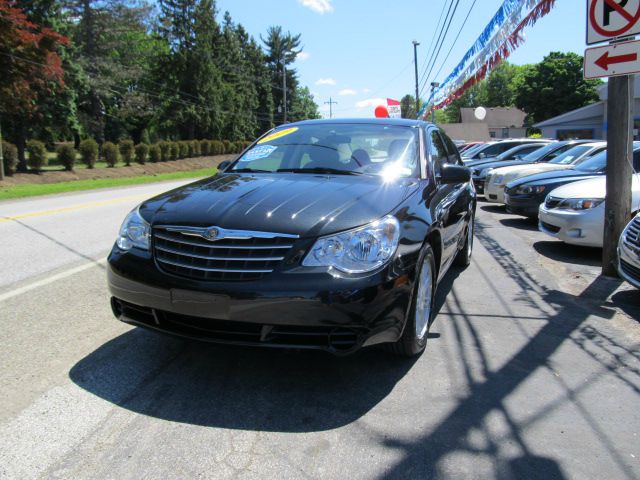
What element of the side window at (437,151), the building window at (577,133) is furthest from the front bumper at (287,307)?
the building window at (577,133)

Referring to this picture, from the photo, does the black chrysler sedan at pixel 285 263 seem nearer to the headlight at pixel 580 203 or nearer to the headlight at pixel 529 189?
the headlight at pixel 580 203

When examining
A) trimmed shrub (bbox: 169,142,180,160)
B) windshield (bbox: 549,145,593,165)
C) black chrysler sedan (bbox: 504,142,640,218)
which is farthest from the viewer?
trimmed shrub (bbox: 169,142,180,160)

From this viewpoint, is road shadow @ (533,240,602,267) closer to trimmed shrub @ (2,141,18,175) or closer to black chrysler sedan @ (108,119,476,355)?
black chrysler sedan @ (108,119,476,355)

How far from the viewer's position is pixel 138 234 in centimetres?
327

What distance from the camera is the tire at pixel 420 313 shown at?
10.7 feet

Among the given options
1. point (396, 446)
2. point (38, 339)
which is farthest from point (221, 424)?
point (38, 339)

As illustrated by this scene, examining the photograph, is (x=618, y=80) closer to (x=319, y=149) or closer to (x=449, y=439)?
(x=319, y=149)

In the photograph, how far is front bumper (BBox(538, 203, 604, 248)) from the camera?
22.4ft

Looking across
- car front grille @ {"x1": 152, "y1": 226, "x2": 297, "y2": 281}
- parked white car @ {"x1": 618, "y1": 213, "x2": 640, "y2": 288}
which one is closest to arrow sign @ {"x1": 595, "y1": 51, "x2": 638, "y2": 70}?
parked white car @ {"x1": 618, "y1": 213, "x2": 640, "y2": 288}

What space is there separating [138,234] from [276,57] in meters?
81.7

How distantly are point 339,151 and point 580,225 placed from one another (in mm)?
4226

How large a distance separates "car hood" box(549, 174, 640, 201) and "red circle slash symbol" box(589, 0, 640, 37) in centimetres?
210

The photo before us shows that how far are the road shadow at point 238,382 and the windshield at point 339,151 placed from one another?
1443mm

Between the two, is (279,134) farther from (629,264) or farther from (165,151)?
(165,151)
